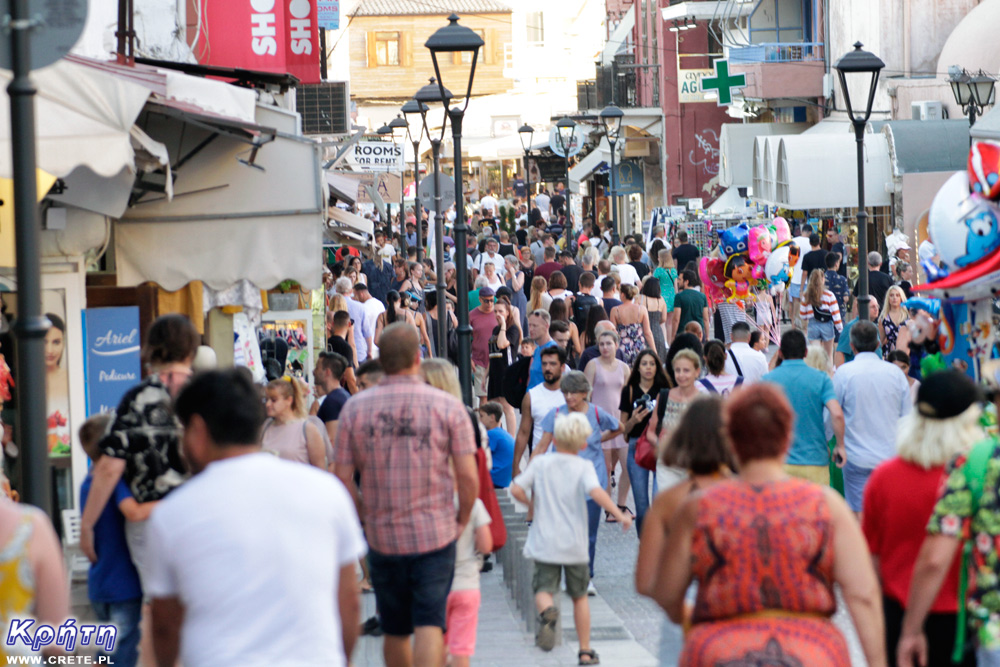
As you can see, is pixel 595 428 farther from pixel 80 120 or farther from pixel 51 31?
pixel 51 31

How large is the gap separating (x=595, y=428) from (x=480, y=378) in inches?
238

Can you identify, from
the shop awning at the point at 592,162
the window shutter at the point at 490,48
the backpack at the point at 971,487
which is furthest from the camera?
the window shutter at the point at 490,48

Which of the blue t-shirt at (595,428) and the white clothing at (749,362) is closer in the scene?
the blue t-shirt at (595,428)

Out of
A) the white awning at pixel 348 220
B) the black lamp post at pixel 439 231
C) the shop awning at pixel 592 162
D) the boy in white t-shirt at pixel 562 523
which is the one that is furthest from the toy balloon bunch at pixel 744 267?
the shop awning at pixel 592 162

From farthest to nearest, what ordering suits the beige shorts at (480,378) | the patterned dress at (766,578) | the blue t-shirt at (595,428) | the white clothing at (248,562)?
the beige shorts at (480,378) < the blue t-shirt at (595,428) < the patterned dress at (766,578) < the white clothing at (248,562)

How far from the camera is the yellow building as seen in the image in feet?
225

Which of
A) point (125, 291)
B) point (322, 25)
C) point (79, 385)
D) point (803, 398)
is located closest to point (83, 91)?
point (79, 385)

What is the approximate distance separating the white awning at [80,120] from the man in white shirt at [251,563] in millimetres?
3274

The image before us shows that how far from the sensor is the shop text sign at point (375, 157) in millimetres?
22406

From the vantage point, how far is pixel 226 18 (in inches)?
566

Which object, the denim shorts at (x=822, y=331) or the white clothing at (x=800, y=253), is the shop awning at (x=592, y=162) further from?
the denim shorts at (x=822, y=331)

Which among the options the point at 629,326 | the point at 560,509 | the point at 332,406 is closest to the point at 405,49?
the point at 629,326

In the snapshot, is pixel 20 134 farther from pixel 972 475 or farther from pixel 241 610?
pixel 972 475

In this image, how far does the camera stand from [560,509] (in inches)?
300
